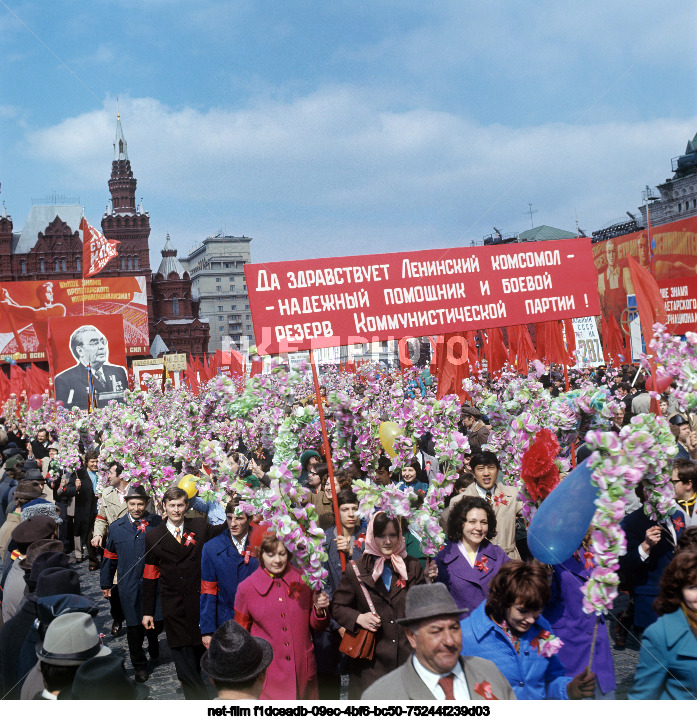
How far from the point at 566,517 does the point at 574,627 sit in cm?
52

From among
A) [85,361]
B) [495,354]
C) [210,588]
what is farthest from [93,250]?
[210,588]

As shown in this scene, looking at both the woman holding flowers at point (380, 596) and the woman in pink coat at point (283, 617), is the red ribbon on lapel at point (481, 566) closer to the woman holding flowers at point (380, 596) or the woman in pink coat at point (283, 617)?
the woman holding flowers at point (380, 596)

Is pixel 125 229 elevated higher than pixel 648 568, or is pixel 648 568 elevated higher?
pixel 125 229

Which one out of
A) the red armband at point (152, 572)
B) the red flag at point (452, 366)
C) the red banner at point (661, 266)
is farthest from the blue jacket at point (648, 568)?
the red banner at point (661, 266)

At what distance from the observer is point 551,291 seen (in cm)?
551

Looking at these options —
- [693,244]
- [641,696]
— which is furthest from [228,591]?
[693,244]

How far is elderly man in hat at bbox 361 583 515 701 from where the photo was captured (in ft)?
9.84

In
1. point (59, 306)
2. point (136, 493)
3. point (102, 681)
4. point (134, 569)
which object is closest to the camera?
point (102, 681)

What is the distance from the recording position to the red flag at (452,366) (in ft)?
37.3

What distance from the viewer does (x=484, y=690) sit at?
3.01 metres

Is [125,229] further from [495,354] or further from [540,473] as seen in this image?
[540,473]
